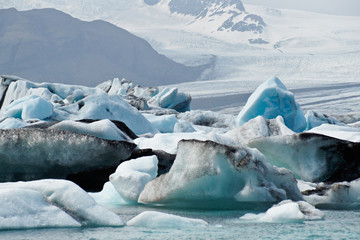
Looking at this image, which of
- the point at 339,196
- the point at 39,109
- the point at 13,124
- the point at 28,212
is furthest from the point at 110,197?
the point at 39,109

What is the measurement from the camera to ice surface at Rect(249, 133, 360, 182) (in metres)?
3.74

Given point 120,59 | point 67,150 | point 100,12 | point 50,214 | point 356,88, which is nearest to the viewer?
point 50,214

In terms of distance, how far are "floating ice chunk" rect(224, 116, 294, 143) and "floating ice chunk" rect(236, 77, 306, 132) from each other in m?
3.42

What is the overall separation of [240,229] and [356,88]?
2376 centimetres

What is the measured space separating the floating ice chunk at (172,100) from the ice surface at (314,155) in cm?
854

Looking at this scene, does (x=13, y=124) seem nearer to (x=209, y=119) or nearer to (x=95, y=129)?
(x=95, y=129)

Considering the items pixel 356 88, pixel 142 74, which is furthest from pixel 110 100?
pixel 142 74

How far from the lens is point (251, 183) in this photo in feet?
9.68

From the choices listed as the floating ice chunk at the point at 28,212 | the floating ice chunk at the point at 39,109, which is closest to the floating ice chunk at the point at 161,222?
the floating ice chunk at the point at 28,212

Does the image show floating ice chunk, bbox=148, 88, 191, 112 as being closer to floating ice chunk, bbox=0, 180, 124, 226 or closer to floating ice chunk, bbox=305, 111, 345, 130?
floating ice chunk, bbox=305, 111, 345, 130

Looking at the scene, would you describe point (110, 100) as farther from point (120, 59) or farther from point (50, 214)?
point (120, 59)

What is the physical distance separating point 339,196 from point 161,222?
1.45 m

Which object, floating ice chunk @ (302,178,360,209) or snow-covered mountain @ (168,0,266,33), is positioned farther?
snow-covered mountain @ (168,0,266,33)

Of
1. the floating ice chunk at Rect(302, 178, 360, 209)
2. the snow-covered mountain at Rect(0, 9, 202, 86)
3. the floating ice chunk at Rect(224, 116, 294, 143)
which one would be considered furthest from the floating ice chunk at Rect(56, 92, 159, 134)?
the snow-covered mountain at Rect(0, 9, 202, 86)
